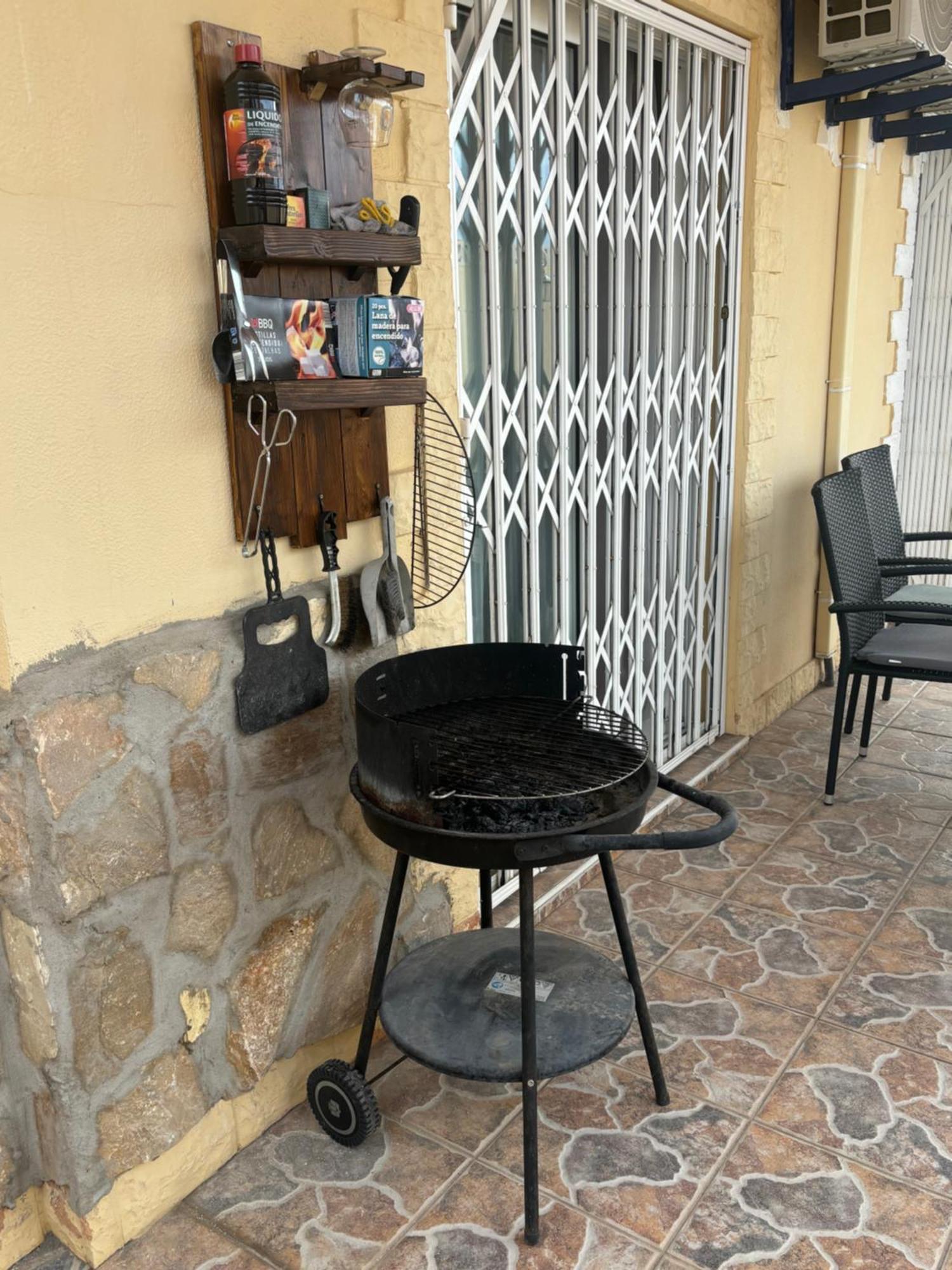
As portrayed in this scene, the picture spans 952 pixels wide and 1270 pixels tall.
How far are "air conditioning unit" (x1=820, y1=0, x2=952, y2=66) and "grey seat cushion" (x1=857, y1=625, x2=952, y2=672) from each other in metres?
1.74

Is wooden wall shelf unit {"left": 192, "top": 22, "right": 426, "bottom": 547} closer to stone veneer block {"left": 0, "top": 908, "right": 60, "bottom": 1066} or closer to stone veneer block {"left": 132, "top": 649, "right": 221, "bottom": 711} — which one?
stone veneer block {"left": 132, "top": 649, "right": 221, "bottom": 711}

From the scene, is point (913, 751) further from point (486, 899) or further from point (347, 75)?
point (347, 75)

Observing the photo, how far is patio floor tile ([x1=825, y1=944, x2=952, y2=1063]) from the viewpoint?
2.18 metres

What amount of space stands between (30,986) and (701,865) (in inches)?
73.6

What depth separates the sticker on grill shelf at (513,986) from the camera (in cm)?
197

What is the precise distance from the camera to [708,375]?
3.28m

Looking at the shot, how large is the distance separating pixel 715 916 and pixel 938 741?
60.0 inches

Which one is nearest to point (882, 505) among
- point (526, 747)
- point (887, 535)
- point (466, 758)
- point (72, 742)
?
point (887, 535)

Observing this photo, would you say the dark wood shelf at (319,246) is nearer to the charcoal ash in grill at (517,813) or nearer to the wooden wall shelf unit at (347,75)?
the wooden wall shelf unit at (347,75)

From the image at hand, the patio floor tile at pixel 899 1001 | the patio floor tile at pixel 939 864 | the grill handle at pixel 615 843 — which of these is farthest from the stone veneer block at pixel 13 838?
the patio floor tile at pixel 939 864

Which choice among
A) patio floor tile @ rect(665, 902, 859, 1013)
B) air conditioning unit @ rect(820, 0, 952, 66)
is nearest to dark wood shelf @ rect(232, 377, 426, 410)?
patio floor tile @ rect(665, 902, 859, 1013)

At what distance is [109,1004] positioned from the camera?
166 centimetres

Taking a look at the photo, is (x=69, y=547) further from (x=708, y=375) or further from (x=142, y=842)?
(x=708, y=375)

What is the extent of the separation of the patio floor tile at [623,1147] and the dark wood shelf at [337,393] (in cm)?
135
